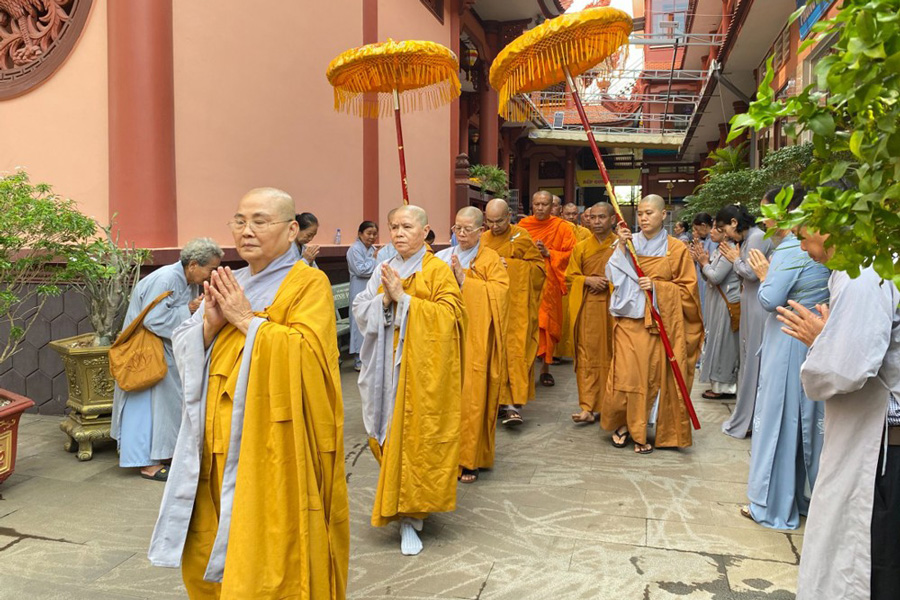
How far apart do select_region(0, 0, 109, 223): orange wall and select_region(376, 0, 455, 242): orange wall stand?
167 inches

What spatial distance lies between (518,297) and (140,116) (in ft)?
11.4

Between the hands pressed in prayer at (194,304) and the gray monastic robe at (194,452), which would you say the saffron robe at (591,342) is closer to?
the hands pressed in prayer at (194,304)

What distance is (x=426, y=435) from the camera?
11.4 feet

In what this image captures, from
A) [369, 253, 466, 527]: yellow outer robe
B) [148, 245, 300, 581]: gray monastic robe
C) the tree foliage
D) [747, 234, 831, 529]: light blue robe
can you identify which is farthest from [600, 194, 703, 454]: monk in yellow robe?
the tree foliage

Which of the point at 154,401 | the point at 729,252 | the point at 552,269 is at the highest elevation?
the point at 729,252

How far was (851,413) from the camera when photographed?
235cm

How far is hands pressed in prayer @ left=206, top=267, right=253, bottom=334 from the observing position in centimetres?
234

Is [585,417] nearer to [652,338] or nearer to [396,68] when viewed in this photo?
[652,338]

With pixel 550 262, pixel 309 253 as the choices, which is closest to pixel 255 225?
pixel 309 253

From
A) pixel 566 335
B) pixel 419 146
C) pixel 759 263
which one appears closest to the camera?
pixel 759 263

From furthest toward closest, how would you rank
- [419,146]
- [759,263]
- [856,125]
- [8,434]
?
[419,146]
[8,434]
[759,263]
[856,125]

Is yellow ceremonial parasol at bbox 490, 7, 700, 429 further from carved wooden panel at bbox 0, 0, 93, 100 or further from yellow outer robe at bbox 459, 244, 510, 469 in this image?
carved wooden panel at bbox 0, 0, 93, 100

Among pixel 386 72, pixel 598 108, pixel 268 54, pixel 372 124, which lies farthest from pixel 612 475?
pixel 598 108

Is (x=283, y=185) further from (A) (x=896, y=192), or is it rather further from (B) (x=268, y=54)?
(A) (x=896, y=192)
